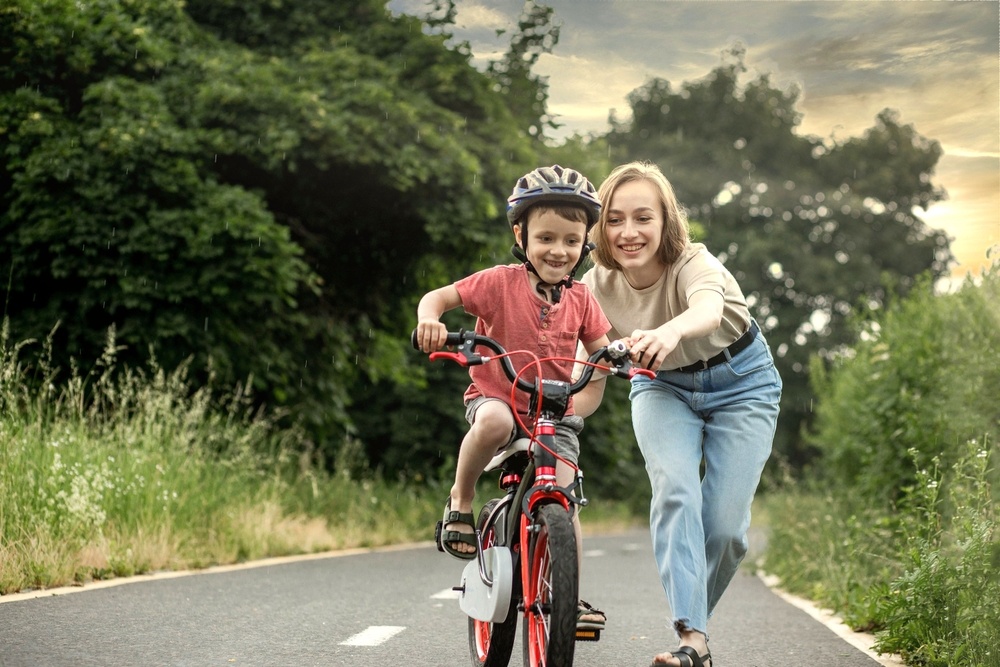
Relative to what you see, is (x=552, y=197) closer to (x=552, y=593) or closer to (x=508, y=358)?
(x=508, y=358)

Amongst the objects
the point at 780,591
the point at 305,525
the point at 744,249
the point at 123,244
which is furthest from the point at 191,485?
the point at 744,249

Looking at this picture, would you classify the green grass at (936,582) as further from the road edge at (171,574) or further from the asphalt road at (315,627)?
the road edge at (171,574)

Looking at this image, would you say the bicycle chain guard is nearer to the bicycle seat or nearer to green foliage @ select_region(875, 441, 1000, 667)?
the bicycle seat

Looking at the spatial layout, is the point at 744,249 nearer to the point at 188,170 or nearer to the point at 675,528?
the point at 188,170

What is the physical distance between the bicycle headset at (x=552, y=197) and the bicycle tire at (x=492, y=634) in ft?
3.11

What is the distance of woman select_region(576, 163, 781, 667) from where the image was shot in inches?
183

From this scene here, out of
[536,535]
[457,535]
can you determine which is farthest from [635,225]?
[457,535]

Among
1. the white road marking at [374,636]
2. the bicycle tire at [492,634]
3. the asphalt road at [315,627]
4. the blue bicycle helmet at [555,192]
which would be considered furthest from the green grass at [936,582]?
the white road marking at [374,636]

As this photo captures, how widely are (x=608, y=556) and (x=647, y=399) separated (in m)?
10.7

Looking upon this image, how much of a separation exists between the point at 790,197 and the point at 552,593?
35.0 m

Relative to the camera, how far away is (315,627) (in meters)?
6.46

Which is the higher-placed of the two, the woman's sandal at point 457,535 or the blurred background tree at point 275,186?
the blurred background tree at point 275,186

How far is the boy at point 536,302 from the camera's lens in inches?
181

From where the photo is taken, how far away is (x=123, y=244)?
40.8ft
